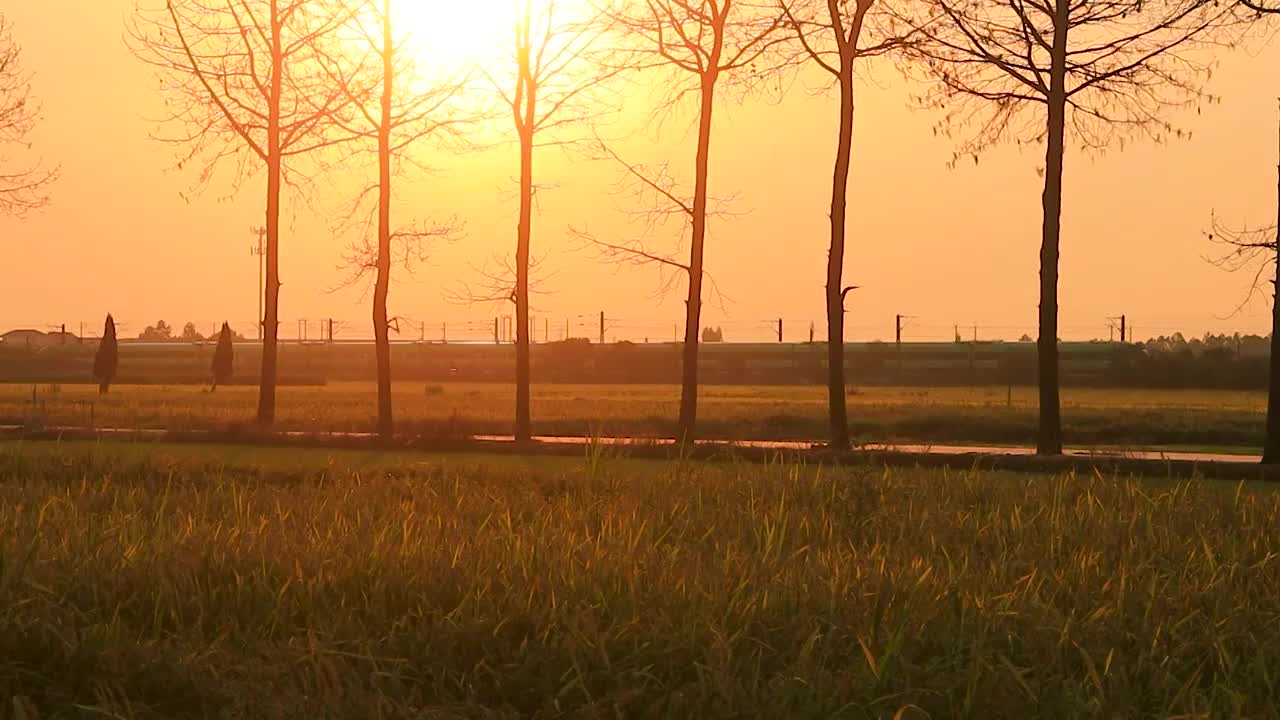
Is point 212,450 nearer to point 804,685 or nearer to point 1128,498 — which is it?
point 1128,498

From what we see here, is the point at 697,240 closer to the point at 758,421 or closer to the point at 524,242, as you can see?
the point at 524,242

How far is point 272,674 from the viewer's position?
240 inches

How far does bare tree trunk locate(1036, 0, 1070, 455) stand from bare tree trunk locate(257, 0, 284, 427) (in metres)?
14.9

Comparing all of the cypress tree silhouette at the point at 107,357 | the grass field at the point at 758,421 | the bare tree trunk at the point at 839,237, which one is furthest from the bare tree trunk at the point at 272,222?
the cypress tree silhouette at the point at 107,357

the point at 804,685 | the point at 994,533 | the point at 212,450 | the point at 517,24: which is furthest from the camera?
the point at 517,24

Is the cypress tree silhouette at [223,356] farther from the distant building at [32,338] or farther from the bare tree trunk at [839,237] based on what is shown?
the distant building at [32,338]

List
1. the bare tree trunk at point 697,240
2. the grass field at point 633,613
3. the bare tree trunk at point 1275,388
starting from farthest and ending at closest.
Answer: the bare tree trunk at point 697,240, the bare tree trunk at point 1275,388, the grass field at point 633,613

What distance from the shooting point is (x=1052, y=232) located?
21.3 m

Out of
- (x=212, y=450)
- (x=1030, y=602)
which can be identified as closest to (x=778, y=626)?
(x=1030, y=602)

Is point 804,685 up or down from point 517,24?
down

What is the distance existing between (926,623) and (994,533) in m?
3.31

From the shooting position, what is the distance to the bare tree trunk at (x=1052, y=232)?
2103 centimetres

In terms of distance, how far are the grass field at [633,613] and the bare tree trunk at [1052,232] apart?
10.2 meters

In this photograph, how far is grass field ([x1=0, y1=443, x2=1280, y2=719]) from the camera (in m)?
5.79
